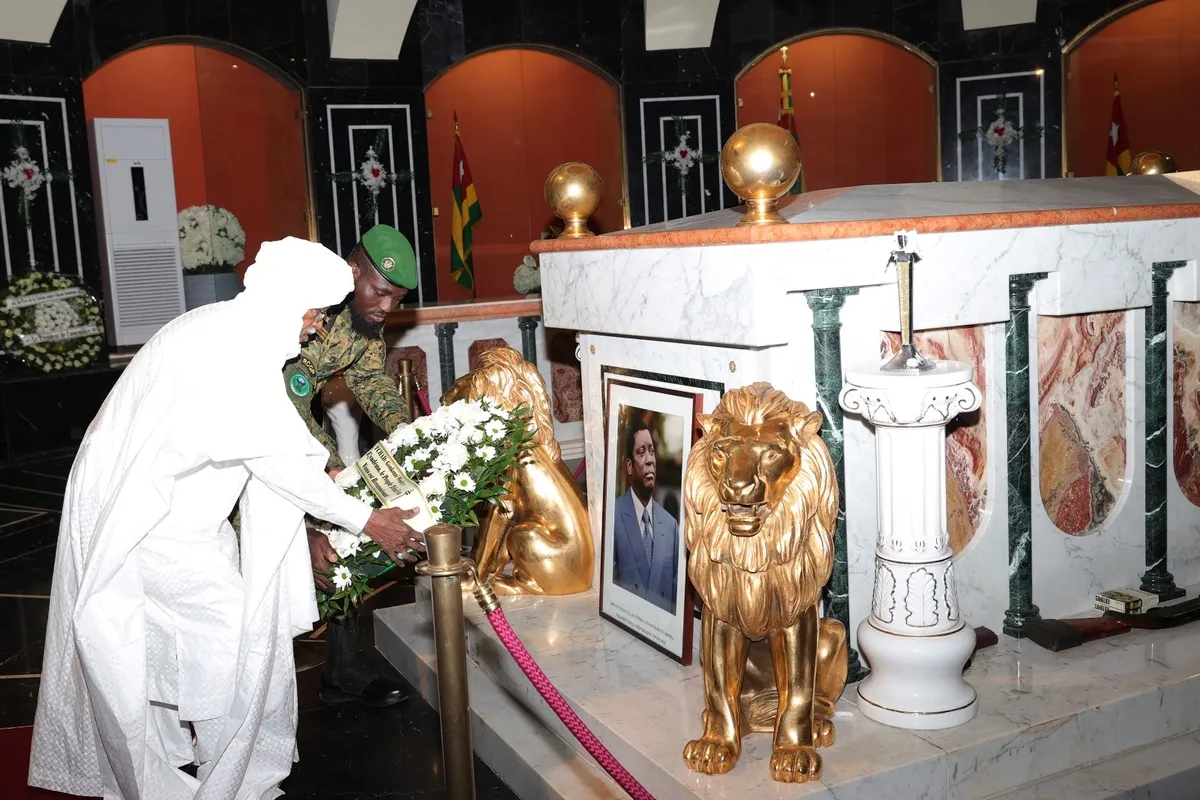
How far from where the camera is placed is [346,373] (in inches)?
159

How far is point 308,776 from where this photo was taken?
334 centimetres

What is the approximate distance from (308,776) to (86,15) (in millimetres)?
8362

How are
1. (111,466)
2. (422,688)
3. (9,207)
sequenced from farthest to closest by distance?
(9,207), (422,688), (111,466)

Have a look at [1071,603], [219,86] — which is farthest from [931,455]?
[219,86]

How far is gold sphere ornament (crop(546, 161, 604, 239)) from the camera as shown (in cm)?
412

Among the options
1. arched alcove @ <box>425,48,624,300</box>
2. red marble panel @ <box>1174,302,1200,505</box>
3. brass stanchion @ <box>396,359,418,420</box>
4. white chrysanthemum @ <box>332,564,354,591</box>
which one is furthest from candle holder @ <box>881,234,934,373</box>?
arched alcove @ <box>425,48,624,300</box>

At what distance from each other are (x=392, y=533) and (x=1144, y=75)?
424 inches

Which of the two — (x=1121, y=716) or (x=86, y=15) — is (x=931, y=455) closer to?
(x=1121, y=716)

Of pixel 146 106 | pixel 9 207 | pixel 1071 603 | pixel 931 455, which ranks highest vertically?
pixel 146 106

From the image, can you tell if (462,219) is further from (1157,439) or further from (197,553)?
(197,553)

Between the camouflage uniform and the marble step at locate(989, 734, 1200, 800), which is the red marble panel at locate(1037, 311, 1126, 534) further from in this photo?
the camouflage uniform

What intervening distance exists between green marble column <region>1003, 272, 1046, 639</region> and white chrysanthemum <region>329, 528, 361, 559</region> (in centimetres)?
198

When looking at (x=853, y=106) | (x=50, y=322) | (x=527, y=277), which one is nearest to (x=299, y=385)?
(x=527, y=277)

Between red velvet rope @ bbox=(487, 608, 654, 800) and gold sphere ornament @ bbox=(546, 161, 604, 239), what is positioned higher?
gold sphere ornament @ bbox=(546, 161, 604, 239)
